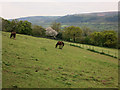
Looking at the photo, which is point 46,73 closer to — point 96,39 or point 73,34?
point 96,39

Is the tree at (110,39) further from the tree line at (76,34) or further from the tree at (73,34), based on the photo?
the tree at (73,34)

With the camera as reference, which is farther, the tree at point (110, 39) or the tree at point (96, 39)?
the tree at point (96, 39)

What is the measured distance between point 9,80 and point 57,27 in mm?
84447

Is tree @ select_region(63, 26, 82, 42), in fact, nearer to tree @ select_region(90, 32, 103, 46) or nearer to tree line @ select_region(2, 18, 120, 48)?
tree line @ select_region(2, 18, 120, 48)

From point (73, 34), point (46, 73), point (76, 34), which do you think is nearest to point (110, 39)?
point (76, 34)

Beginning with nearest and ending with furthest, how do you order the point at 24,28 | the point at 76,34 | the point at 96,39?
the point at 24,28, the point at 96,39, the point at 76,34

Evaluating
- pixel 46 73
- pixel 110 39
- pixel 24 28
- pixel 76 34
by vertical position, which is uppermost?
pixel 24 28

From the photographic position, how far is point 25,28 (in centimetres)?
6162

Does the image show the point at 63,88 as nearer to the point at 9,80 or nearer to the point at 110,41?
the point at 9,80

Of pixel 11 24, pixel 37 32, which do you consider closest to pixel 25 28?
pixel 11 24

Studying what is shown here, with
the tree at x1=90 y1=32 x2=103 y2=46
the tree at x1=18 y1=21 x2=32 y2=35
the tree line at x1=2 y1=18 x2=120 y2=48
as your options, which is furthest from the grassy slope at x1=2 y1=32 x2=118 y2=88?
the tree at x1=90 y1=32 x2=103 y2=46

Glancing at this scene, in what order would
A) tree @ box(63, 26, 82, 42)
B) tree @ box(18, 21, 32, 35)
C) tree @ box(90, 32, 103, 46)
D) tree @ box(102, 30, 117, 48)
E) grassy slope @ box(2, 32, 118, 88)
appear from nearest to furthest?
grassy slope @ box(2, 32, 118, 88) → tree @ box(18, 21, 32, 35) → tree @ box(102, 30, 117, 48) → tree @ box(90, 32, 103, 46) → tree @ box(63, 26, 82, 42)

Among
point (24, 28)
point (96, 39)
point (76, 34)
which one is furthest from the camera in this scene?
point (76, 34)

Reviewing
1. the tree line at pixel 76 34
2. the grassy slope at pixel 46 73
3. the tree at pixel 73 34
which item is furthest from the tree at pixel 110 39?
the grassy slope at pixel 46 73
